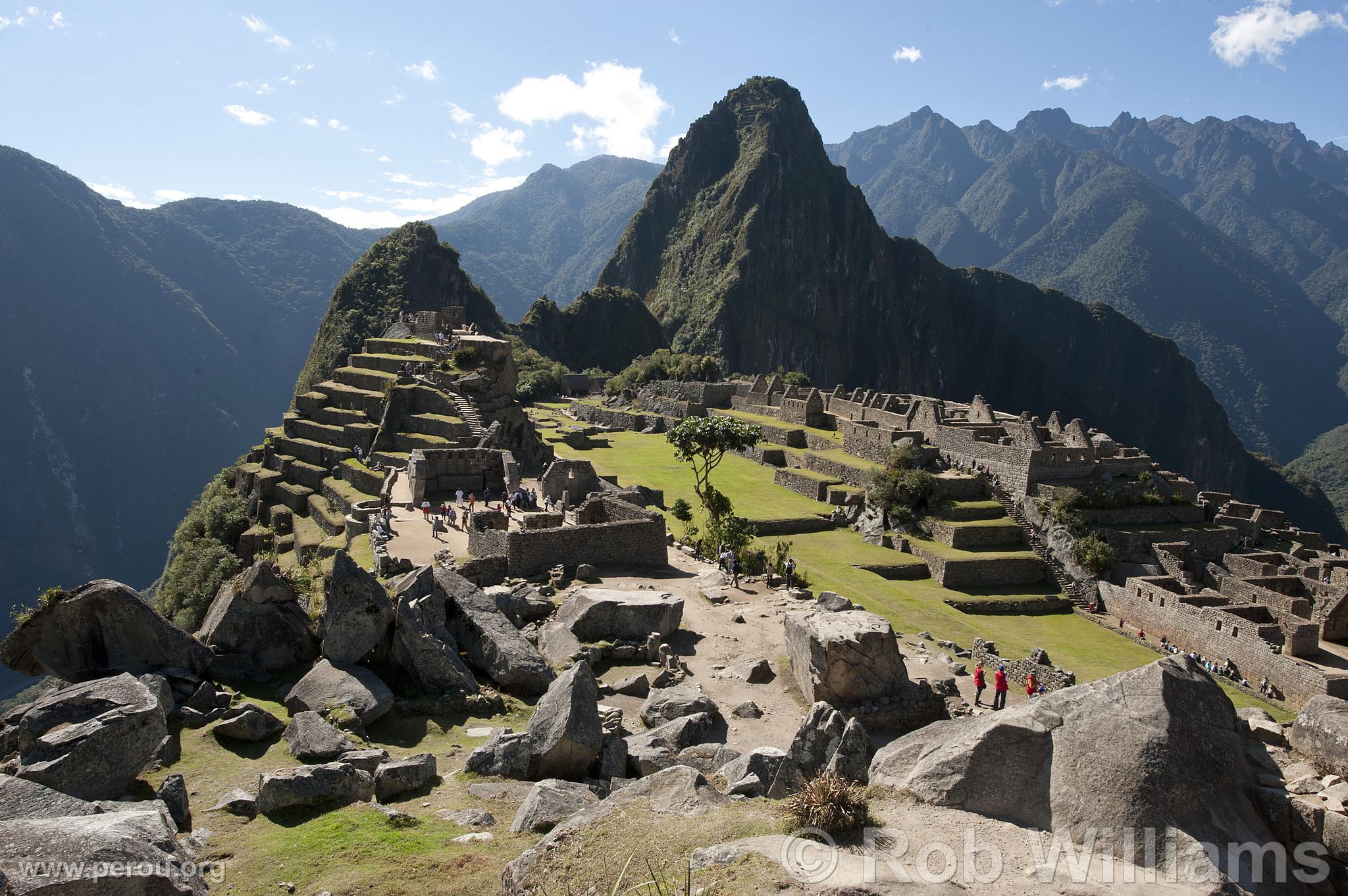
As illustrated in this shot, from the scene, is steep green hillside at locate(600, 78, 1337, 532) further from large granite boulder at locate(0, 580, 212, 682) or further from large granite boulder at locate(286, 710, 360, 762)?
large granite boulder at locate(286, 710, 360, 762)

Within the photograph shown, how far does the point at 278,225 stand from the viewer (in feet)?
581

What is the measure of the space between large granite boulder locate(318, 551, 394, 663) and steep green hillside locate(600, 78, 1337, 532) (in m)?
145

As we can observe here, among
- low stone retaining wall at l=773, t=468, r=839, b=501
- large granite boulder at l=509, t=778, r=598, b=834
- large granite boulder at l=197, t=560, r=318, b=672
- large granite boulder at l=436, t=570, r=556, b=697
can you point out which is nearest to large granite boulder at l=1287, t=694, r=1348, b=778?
large granite boulder at l=509, t=778, r=598, b=834

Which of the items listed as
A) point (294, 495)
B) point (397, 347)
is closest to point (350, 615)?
point (294, 495)

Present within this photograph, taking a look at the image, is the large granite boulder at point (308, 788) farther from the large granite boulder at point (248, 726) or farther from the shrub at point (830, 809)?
the shrub at point (830, 809)

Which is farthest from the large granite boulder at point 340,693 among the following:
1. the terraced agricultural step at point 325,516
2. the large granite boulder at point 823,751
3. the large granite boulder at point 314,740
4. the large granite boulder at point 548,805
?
the terraced agricultural step at point 325,516

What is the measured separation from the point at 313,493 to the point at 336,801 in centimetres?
2868

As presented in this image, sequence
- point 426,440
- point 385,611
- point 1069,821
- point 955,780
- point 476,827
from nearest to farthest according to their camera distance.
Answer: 1. point 1069,821
2. point 955,780
3. point 476,827
4. point 385,611
5. point 426,440

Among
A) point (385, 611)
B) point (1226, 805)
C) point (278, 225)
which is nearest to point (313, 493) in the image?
point (385, 611)

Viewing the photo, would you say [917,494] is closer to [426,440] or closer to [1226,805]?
[426,440]

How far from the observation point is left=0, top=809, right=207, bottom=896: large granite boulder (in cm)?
484

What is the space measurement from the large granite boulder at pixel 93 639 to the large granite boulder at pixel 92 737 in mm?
1633

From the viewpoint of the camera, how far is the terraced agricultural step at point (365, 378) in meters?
40.4

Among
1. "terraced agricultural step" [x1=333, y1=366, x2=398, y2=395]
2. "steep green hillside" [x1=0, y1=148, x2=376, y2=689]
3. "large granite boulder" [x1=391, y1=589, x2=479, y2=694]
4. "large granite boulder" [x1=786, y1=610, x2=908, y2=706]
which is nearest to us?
"large granite boulder" [x1=391, y1=589, x2=479, y2=694]
